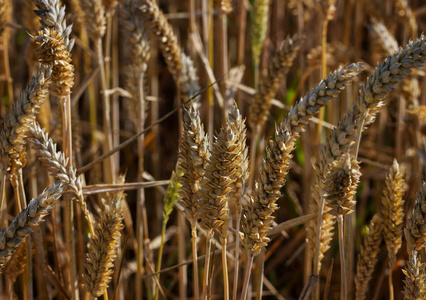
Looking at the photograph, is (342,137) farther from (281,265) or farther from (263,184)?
(281,265)

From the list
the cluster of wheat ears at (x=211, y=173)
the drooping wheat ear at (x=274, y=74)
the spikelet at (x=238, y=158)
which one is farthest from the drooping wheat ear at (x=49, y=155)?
the drooping wheat ear at (x=274, y=74)

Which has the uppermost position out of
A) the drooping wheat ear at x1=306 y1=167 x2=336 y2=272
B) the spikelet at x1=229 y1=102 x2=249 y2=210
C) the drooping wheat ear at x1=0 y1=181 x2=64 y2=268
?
the spikelet at x1=229 y1=102 x2=249 y2=210

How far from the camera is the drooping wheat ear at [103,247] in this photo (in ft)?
3.84

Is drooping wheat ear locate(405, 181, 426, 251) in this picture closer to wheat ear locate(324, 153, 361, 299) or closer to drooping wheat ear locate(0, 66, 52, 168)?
wheat ear locate(324, 153, 361, 299)

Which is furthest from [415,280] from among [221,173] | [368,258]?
[221,173]

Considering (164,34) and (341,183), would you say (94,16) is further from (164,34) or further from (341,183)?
(341,183)

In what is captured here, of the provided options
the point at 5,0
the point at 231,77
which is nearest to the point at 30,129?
the point at 5,0

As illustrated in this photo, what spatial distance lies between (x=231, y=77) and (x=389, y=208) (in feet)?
2.89

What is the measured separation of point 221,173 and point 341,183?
0.87 ft

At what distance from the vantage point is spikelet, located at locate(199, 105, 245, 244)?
1023mm

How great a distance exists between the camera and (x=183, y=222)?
2.00 metres

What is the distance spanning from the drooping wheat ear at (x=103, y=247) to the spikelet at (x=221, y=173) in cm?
22

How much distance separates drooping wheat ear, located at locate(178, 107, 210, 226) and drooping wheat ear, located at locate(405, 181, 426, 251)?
51 centimetres

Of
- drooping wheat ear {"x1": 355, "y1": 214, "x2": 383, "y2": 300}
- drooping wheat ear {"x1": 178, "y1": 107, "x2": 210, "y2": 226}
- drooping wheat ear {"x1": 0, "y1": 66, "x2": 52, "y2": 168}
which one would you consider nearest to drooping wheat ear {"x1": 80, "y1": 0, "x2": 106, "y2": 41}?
drooping wheat ear {"x1": 0, "y1": 66, "x2": 52, "y2": 168}
